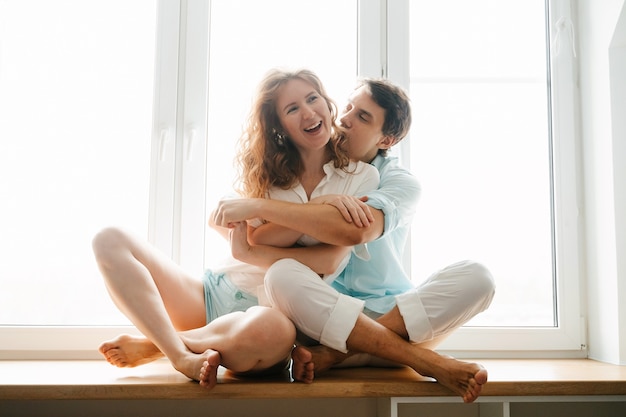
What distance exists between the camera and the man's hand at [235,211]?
1.68 meters

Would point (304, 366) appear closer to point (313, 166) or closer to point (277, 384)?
point (277, 384)

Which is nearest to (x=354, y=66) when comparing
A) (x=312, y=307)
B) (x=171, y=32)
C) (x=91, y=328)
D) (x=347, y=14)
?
(x=347, y=14)

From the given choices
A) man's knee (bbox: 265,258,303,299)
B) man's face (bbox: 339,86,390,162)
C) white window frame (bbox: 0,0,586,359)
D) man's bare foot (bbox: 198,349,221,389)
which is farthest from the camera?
white window frame (bbox: 0,0,586,359)

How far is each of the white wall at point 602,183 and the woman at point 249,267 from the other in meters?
0.75

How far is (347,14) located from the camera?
225cm

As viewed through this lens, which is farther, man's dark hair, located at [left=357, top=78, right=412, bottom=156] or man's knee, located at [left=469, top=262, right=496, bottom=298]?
man's dark hair, located at [left=357, top=78, right=412, bottom=156]

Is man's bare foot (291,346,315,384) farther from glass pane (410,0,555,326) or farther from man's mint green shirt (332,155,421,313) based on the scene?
glass pane (410,0,555,326)

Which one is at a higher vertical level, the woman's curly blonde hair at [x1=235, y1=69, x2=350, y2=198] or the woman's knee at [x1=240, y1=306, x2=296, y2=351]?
the woman's curly blonde hair at [x1=235, y1=69, x2=350, y2=198]

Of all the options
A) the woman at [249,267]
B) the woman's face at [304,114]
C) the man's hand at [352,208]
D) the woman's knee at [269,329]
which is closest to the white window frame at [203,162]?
the woman at [249,267]

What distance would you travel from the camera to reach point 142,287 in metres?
1.58

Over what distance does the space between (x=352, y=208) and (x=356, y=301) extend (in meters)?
0.23

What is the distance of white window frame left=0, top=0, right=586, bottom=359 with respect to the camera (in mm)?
2121

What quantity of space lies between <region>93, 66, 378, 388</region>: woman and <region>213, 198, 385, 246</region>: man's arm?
0.06m

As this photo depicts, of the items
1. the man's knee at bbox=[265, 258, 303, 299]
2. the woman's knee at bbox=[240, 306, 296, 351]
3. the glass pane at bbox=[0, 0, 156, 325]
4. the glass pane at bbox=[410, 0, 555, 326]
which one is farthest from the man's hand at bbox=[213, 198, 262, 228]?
the glass pane at bbox=[410, 0, 555, 326]
